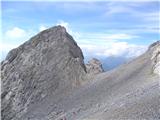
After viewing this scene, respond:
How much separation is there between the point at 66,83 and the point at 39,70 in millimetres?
6412

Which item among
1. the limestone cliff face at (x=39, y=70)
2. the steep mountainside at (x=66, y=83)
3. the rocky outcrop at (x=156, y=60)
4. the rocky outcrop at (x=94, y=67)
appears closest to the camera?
the steep mountainside at (x=66, y=83)

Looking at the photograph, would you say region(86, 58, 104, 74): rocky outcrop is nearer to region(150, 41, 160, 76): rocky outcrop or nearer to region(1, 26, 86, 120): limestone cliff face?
region(1, 26, 86, 120): limestone cliff face

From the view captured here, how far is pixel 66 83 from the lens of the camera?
220 ft

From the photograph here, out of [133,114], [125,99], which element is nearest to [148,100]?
[133,114]

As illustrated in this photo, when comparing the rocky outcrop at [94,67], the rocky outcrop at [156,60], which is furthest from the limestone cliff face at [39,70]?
the rocky outcrop at [156,60]

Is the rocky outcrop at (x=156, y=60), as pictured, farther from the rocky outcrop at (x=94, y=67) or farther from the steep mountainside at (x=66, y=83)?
the rocky outcrop at (x=94, y=67)

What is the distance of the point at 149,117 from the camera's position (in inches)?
1449

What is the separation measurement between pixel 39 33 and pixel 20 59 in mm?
5796

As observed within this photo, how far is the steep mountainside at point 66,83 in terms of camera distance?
49281 millimetres

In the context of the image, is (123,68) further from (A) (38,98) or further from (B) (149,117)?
(B) (149,117)

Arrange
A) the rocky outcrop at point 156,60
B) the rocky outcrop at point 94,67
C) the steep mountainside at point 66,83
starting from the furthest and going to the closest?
the rocky outcrop at point 94,67, the rocky outcrop at point 156,60, the steep mountainside at point 66,83

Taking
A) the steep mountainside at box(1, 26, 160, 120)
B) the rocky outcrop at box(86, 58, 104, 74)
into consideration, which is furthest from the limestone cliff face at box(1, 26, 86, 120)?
the rocky outcrop at box(86, 58, 104, 74)

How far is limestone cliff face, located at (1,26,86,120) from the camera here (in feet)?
221

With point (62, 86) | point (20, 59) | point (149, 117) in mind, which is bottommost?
point (149, 117)
